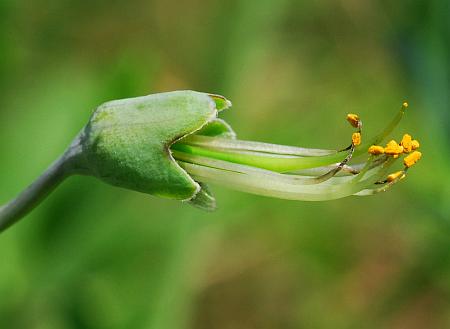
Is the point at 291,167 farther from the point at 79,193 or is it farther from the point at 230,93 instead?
the point at 230,93

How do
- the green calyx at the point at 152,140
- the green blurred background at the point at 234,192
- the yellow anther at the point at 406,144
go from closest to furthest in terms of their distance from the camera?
1. the green calyx at the point at 152,140
2. the yellow anther at the point at 406,144
3. the green blurred background at the point at 234,192

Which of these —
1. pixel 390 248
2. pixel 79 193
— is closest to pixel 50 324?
pixel 79 193

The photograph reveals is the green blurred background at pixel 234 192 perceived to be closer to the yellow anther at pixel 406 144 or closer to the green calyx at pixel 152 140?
the yellow anther at pixel 406 144

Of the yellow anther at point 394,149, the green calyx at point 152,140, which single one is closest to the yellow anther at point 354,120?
the yellow anther at point 394,149

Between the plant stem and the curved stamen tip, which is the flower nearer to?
the curved stamen tip

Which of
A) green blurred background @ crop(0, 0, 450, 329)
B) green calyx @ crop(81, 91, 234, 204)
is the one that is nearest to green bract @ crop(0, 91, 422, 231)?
green calyx @ crop(81, 91, 234, 204)
